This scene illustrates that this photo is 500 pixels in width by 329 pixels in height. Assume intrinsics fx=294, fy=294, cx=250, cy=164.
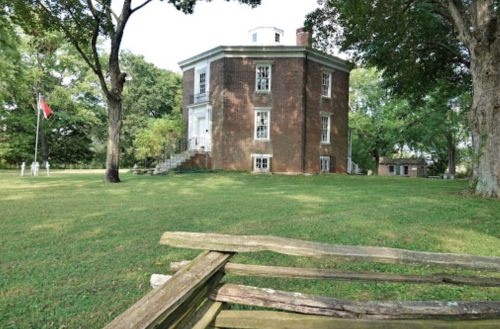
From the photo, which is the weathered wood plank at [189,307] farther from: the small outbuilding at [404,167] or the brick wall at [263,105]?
the small outbuilding at [404,167]

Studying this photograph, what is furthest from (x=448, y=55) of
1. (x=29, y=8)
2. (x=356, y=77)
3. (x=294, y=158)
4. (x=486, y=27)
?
(x=356, y=77)

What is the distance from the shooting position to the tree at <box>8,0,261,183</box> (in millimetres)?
12500

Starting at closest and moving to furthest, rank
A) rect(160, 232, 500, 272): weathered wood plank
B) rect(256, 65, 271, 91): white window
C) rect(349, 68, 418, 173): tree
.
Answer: rect(160, 232, 500, 272): weathered wood plank → rect(256, 65, 271, 91): white window → rect(349, 68, 418, 173): tree

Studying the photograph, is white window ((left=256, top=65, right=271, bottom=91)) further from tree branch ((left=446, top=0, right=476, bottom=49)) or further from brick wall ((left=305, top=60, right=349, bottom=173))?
tree branch ((left=446, top=0, right=476, bottom=49))

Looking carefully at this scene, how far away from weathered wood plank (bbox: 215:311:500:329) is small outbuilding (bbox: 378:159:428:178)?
4049 centimetres

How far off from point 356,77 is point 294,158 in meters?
22.4

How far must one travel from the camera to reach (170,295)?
1920mm

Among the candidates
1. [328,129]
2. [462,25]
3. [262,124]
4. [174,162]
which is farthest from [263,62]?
[462,25]

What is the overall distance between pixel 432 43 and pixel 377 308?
14805 millimetres

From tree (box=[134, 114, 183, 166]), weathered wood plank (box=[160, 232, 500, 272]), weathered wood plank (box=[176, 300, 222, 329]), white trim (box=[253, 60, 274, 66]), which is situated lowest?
weathered wood plank (box=[176, 300, 222, 329])

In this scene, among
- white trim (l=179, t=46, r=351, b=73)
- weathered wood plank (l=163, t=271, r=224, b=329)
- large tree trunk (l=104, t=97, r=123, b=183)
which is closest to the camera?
weathered wood plank (l=163, t=271, r=224, b=329)

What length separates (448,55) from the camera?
1544 centimetres

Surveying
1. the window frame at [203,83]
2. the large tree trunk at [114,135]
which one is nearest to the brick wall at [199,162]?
the window frame at [203,83]

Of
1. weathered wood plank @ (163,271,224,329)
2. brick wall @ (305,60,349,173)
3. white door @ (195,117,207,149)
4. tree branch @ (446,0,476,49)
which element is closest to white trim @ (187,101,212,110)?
white door @ (195,117,207,149)
